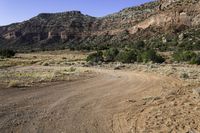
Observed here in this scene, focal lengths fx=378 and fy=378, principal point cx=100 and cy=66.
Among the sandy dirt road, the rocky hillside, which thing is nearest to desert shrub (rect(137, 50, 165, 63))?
the rocky hillside

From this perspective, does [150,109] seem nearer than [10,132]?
No

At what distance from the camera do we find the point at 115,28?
133 metres

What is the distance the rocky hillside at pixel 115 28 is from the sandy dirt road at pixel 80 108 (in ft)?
171

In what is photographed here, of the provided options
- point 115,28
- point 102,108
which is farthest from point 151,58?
point 115,28

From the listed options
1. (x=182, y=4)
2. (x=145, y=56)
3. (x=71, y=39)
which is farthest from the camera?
(x=71, y=39)

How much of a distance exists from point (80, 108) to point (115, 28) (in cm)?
11827

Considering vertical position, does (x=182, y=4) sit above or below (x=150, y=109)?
above

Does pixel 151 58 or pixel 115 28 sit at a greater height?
pixel 115 28

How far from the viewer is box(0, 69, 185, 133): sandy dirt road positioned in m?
12.9

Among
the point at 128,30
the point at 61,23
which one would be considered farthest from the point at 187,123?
the point at 61,23

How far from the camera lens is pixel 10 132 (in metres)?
12.2

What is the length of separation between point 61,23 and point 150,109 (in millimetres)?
154707

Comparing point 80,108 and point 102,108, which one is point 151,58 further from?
point 80,108

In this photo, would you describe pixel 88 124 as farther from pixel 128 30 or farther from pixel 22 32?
pixel 22 32
